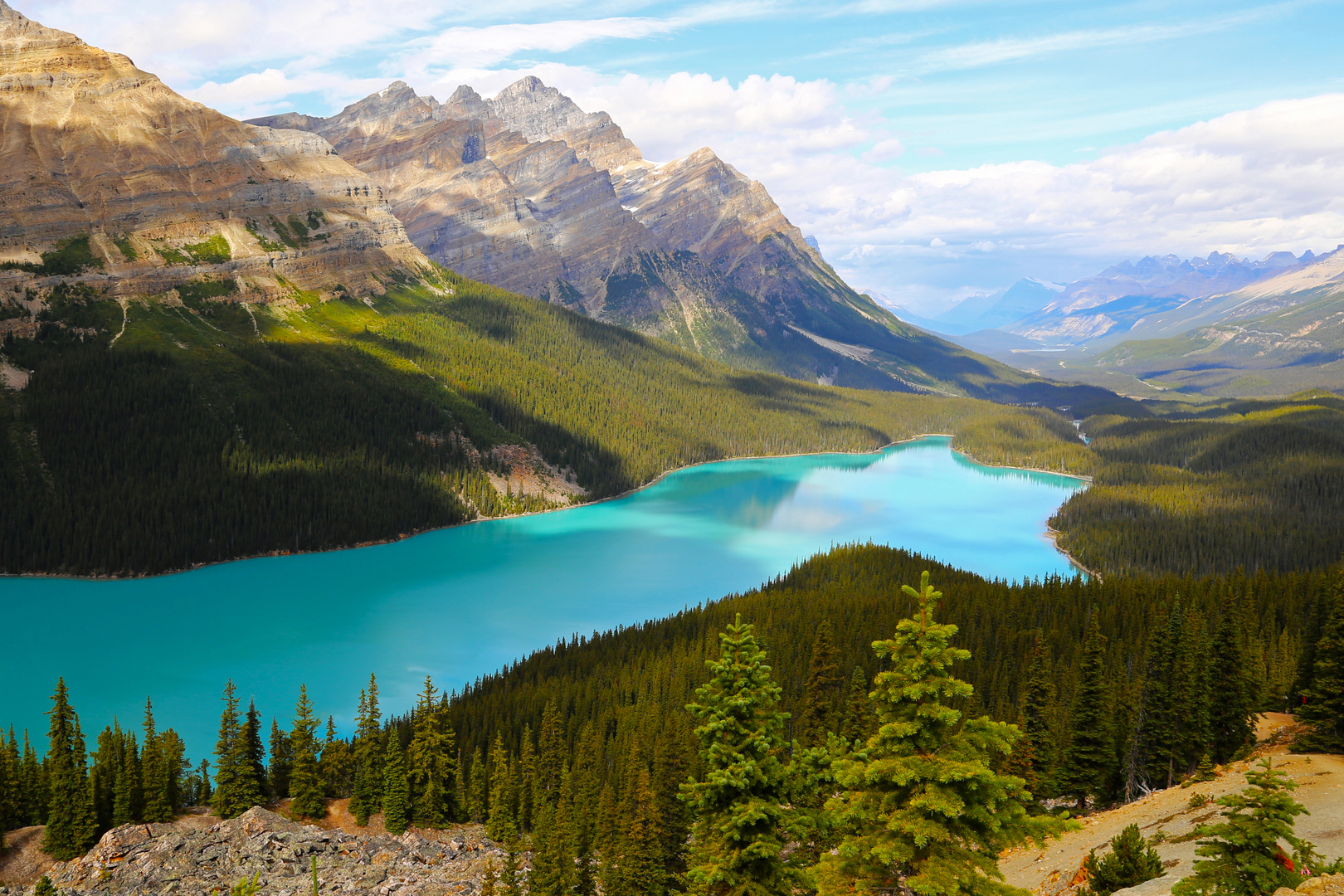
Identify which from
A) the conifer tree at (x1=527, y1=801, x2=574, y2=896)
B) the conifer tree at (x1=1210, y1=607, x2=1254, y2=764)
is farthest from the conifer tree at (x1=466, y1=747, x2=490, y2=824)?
the conifer tree at (x1=1210, y1=607, x2=1254, y2=764)

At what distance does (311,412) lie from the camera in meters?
157

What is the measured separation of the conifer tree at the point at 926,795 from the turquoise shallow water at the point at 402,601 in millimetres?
62422

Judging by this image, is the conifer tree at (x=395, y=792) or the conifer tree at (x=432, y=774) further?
the conifer tree at (x=432, y=774)

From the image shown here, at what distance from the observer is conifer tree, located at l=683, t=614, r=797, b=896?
20156mm

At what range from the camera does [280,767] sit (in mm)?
52938

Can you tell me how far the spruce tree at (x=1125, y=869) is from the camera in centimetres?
2380

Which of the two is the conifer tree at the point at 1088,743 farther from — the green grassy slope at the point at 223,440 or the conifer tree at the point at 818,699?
the green grassy slope at the point at 223,440

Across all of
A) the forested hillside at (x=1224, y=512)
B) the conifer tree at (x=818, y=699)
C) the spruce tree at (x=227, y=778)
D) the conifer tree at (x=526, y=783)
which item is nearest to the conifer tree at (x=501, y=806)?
the conifer tree at (x=526, y=783)

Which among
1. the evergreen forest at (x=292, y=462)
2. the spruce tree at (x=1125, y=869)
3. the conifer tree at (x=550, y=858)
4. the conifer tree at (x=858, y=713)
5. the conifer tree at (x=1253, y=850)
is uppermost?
the evergreen forest at (x=292, y=462)

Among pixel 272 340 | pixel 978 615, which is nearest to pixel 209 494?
pixel 272 340

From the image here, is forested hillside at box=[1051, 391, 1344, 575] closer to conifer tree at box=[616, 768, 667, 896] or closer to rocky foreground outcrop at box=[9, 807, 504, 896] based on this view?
conifer tree at box=[616, 768, 667, 896]

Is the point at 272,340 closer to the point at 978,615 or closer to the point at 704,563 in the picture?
the point at 704,563

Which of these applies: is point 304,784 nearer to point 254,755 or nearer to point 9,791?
point 254,755

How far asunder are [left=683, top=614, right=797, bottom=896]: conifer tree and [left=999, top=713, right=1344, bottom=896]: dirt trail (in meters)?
10.0
